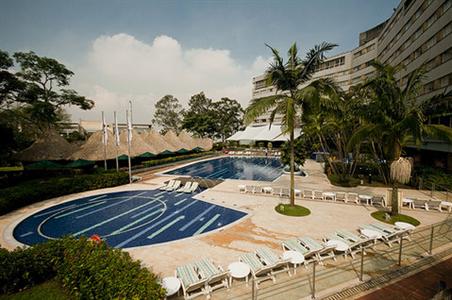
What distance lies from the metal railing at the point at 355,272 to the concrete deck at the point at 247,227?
1734 mm

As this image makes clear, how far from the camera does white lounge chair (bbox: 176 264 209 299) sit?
19.4 ft

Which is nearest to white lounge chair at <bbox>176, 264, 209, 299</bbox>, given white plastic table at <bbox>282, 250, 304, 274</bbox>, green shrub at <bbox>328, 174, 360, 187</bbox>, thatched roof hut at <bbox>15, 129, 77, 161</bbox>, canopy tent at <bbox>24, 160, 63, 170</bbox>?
white plastic table at <bbox>282, 250, 304, 274</bbox>

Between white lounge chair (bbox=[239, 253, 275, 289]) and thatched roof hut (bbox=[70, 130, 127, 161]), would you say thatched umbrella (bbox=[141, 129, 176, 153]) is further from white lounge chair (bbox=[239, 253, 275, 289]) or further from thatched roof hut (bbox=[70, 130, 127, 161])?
white lounge chair (bbox=[239, 253, 275, 289])

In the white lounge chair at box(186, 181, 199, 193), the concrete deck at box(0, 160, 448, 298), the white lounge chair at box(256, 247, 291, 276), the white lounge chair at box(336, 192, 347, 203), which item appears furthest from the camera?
the white lounge chair at box(186, 181, 199, 193)

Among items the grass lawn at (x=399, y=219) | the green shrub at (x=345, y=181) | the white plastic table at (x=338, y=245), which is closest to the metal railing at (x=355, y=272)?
the white plastic table at (x=338, y=245)

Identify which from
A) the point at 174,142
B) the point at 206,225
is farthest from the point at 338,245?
the point at 174,142

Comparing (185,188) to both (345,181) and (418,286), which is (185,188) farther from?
(418,286)

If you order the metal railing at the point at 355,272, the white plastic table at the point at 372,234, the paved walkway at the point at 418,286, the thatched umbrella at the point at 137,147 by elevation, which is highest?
the thatched umbrella at the point at 137,147

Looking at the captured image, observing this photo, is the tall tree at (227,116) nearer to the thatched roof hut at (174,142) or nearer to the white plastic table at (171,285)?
the thatched roof hut at (174,142)

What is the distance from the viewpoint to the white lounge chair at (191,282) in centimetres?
591

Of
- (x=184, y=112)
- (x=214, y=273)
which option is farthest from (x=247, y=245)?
(x=184, y=112)

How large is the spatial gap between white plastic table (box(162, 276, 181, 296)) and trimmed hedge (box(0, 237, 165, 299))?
3.42 feet

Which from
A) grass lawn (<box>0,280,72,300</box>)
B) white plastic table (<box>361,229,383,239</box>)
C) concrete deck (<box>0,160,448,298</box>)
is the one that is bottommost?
concrete deck (<box>0,160,448,298</box>)

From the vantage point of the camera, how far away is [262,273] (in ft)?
22.1
